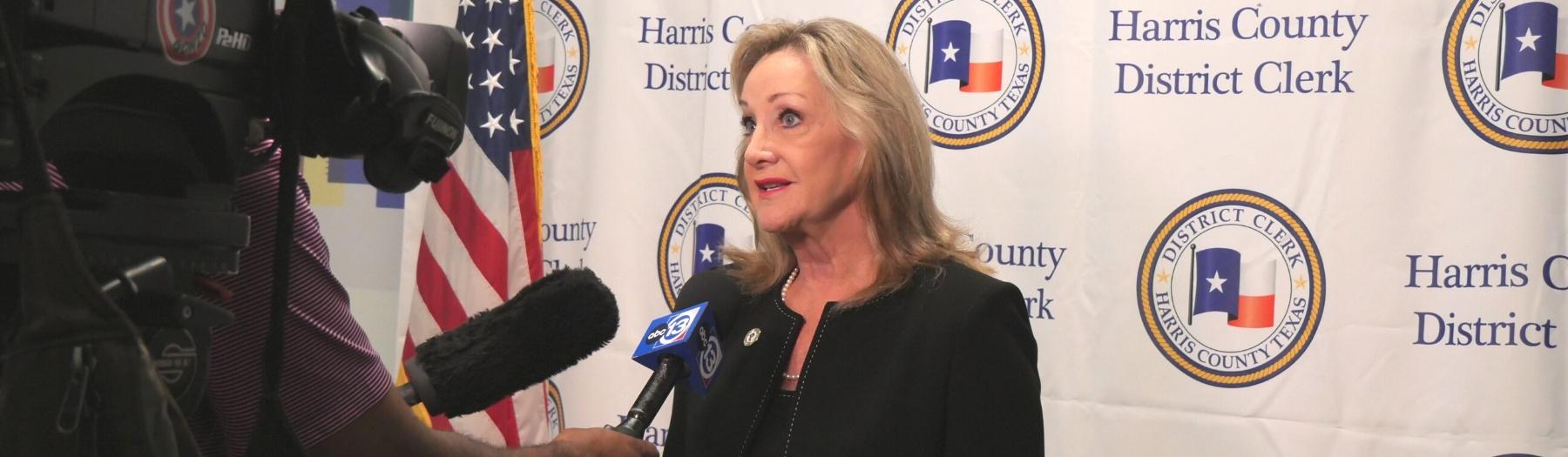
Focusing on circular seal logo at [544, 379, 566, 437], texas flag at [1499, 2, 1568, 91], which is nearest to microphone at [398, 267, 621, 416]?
texas flag at [1499, 2, 1568, 91]

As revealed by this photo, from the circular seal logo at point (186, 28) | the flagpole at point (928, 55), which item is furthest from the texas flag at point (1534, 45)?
the circular seal logo at point (186, 28)

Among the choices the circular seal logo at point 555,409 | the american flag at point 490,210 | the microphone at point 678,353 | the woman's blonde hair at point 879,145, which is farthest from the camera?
the circular seal logo at point 555,409

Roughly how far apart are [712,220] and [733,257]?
87cm

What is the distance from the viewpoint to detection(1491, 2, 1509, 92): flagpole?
2057 mm

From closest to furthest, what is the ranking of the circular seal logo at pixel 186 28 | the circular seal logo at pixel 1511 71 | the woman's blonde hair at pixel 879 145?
the circular seal logo at pixel 186 28 < the woman's blonde hair at pixel 879 145 < the circular seal logo at pixel 1511 71

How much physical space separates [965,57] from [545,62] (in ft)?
3.43

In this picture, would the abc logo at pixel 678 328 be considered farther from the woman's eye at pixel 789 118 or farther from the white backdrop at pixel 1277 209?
the white backdrop at pixel 1277 209

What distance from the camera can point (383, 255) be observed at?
128 inches

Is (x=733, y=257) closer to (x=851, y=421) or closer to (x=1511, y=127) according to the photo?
(x=851, y=421)

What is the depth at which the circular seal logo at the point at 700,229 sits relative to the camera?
2723mm

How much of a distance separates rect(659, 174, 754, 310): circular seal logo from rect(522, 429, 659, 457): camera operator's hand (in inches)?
53.2

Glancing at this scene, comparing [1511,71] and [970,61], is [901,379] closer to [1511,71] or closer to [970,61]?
[970,61]

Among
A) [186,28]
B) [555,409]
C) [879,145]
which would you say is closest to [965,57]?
[879,145]

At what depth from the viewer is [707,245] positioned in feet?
9.11
